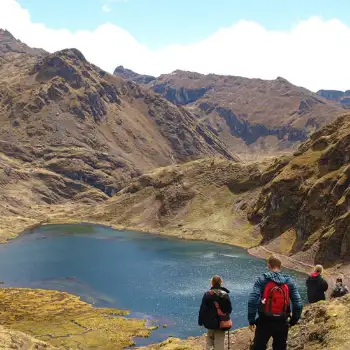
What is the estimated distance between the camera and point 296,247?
133m

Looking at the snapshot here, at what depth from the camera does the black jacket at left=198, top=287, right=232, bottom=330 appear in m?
17.6

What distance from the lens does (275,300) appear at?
1471 cm

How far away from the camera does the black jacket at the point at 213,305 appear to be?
17594 millimetres

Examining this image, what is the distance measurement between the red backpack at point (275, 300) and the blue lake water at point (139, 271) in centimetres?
5450

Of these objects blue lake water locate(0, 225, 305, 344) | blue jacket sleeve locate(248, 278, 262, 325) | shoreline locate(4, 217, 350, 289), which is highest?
blue jacket sleeve locate(248, 278, 262, 325)

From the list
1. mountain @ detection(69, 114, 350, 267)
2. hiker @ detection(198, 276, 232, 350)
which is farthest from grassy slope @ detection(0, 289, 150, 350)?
mountain @ detection(69, 114, 350, 267)

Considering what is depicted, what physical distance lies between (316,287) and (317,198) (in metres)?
114

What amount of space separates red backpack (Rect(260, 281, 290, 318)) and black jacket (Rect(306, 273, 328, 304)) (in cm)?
1411

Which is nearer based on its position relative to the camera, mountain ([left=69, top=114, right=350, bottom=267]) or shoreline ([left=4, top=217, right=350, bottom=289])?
shoreline ([left=4, top=217, right=350, bottom=289])

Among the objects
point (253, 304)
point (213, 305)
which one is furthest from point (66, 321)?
point (253, 304)

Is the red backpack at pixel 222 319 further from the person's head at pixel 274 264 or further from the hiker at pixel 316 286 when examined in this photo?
the hiker at pixel 316 286

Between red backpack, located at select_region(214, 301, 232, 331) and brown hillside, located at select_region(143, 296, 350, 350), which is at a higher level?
red backpack, located at select_region(214, 301, 232, 331)

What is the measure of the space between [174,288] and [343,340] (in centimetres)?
7719

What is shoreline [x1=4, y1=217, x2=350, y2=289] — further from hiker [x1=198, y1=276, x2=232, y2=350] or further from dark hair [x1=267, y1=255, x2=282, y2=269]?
dark hair [x1=267, y1=255, x2=282, y2=269]
